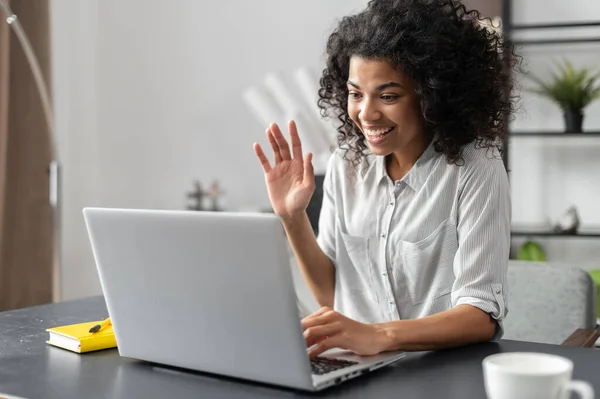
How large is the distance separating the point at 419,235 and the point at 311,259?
0.25 metres

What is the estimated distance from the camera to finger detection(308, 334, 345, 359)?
3.82ft

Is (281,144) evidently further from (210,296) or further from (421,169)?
(210,296)

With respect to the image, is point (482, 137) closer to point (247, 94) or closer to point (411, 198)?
point (411, 198)

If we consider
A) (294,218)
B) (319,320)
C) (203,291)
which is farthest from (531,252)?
(203,291)

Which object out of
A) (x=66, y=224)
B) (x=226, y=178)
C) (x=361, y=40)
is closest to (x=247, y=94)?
(x=226, y=178)

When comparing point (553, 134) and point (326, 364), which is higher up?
point (553, 134)

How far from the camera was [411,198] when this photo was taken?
1.67 meters

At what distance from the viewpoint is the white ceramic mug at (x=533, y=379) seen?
873 millimetres

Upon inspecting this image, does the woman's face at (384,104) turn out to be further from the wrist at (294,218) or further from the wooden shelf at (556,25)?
the wooden shelf at (556,25)

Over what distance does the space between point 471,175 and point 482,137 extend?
0.12 metres

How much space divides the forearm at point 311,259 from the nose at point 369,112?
0.23 m

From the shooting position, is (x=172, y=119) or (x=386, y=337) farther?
(x=172, y=119)

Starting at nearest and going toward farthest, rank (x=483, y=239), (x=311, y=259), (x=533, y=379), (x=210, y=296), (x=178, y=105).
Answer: (x=533, y=379) → (x=210, y=296) → (x=483, y=239) → (x=311, y=259) → (x=178, y=105)

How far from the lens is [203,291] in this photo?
1.12 metres
